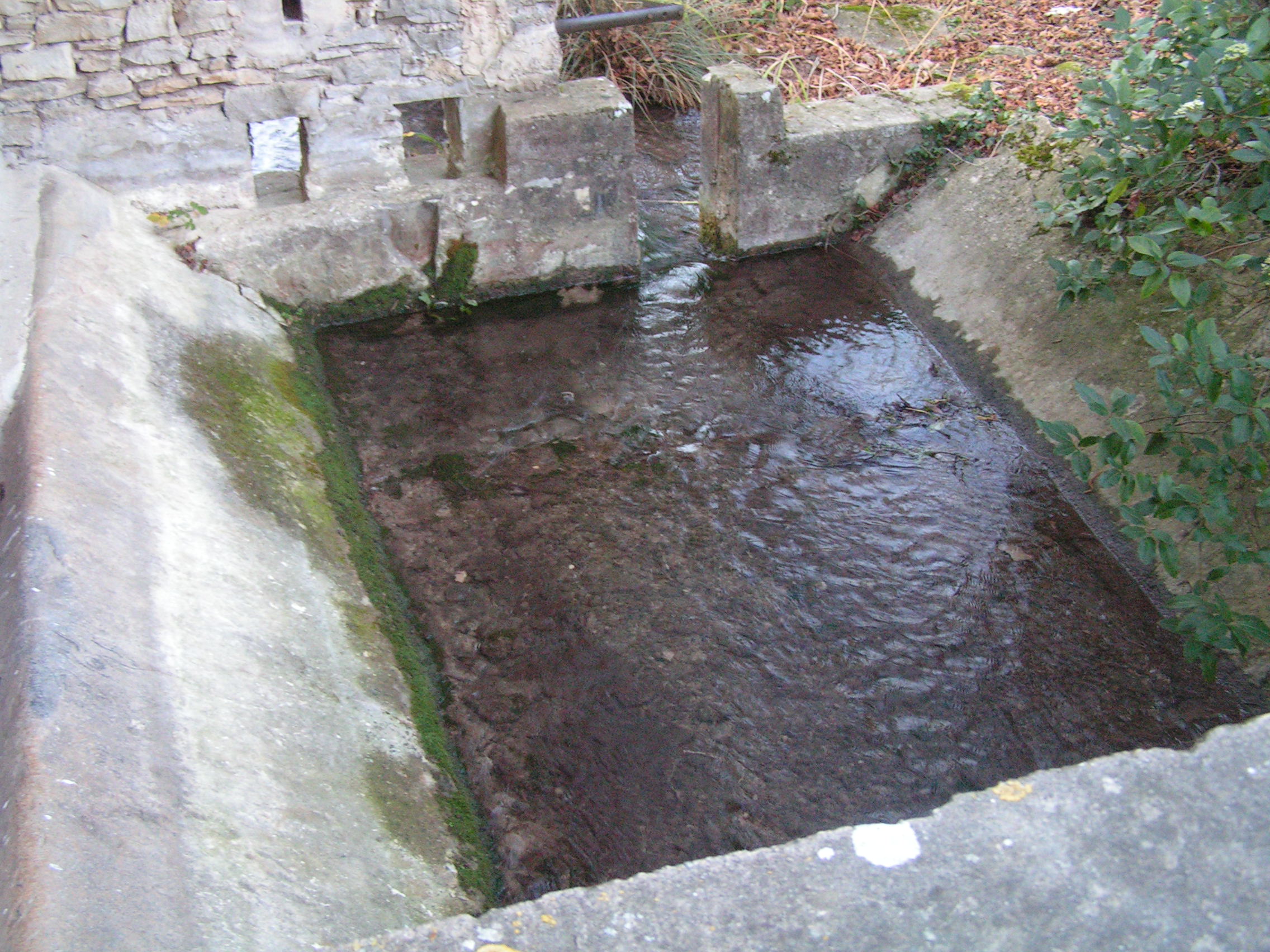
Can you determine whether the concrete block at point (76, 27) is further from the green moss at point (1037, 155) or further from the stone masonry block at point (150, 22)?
the green moss at point (1037, 155)

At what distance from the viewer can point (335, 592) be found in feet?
10.1

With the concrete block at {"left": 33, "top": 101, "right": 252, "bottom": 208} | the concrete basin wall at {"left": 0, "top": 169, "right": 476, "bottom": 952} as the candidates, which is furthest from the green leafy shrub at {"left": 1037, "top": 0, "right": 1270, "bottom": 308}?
the concrete block at {"left": 33, "top": 101, "right": 252, "bottom": 208}

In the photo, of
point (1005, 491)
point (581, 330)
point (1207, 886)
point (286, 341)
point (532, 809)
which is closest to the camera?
point (1207, 886)

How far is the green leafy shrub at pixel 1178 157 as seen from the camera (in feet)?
10.7

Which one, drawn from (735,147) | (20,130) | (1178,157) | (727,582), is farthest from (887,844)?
(735,147)

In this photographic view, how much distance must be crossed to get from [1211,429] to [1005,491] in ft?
2.54

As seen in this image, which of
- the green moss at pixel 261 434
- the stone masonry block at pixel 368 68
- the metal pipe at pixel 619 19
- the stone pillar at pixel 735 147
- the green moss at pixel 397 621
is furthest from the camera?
the stone pillar at pixel 735 147

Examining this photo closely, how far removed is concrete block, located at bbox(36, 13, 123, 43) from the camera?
3.76 m

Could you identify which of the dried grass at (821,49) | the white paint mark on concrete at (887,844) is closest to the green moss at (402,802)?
the white paint mark on concrete at (887,844)

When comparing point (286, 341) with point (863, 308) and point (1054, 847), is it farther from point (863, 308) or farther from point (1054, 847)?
point (1054, 847)

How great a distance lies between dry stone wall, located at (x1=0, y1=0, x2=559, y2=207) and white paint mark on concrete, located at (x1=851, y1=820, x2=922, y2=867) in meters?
3.99

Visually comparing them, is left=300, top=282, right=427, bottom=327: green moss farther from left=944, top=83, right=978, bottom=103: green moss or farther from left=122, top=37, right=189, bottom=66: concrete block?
left=944, top=83, right=978, bottom=103: green moss

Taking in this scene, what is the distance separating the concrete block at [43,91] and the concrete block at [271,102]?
0.55 metres

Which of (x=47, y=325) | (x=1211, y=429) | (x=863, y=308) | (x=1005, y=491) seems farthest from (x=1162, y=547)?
(x=47, y=325)
